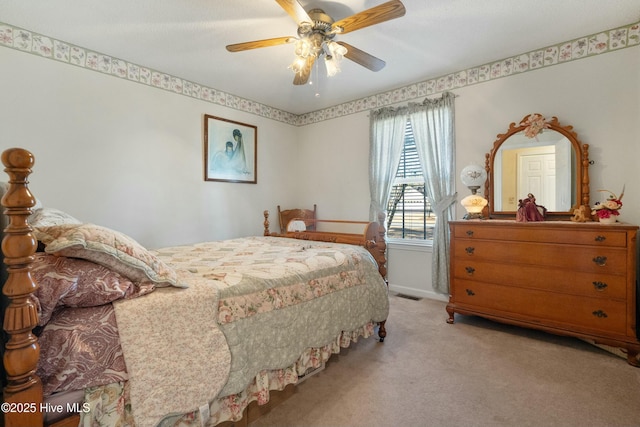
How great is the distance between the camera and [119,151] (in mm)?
2982

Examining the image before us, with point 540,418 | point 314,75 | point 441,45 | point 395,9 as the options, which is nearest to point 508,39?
point 441,45

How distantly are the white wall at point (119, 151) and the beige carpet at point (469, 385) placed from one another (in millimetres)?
2397

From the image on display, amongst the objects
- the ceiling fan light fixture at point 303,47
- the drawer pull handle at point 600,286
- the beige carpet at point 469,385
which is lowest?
the beige carpet at point 469,385

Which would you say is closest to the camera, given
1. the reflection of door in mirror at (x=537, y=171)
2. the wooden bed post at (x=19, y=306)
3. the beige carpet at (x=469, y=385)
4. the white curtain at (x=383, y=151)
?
the wooden bed post at (x=19, y=306)

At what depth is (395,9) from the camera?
1716 mm

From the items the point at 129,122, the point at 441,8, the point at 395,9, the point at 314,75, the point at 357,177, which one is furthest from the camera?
the point at 357,177

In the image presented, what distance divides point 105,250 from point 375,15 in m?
1.88

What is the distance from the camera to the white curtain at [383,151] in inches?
149

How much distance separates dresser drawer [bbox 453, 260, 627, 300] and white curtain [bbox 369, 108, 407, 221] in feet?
4.47

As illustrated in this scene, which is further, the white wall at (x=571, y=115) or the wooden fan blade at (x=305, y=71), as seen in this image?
the white wall at (x=571, y=115)

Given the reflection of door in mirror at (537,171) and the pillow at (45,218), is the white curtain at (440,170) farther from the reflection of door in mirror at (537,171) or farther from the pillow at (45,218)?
the pillow at (45,218)

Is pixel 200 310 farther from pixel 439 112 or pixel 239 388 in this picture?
pixel 439 112

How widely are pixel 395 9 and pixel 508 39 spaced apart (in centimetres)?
160

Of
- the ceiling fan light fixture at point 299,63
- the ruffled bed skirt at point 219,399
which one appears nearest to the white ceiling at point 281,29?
the ceiling fan light fixture at point 299,63
